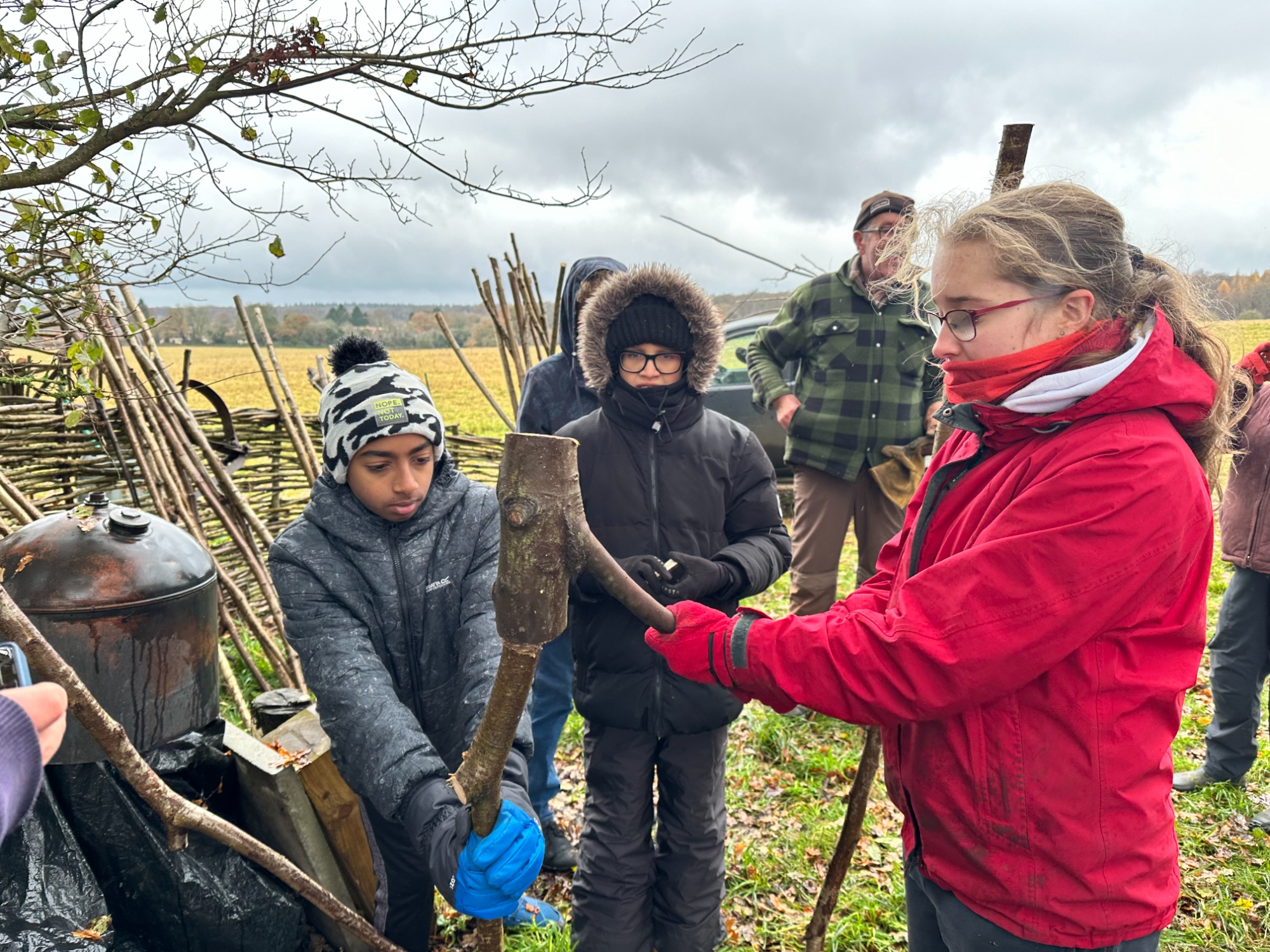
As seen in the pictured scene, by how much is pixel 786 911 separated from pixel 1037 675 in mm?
2174

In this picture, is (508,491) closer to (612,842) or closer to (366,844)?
(612,842)

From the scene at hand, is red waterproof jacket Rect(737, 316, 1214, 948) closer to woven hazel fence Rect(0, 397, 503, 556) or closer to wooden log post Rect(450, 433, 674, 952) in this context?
wooden log post Rect(450, 433, 674, 952)

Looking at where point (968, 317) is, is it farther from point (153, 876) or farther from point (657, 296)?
point (153, 876)

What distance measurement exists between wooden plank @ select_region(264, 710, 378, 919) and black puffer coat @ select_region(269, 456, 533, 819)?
439 mm

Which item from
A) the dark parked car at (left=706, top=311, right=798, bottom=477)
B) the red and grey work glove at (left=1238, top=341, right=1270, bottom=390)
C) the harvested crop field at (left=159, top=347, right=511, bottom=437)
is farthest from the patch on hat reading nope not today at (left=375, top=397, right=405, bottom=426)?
the harvested crop field at (left=159, top=347, right=511, bottom=437)

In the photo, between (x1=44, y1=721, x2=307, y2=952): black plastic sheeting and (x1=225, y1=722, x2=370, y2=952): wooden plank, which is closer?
(x1=44, y1=721, x2=307, y2=952): black plastic sheeting

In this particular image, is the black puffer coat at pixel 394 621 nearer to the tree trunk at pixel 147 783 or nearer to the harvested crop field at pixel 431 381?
the tree trunk at pixel 147 783

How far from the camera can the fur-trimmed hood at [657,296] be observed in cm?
237

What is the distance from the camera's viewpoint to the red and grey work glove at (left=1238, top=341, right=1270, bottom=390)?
10.8 ft

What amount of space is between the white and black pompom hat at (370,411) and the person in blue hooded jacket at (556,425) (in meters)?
1.03

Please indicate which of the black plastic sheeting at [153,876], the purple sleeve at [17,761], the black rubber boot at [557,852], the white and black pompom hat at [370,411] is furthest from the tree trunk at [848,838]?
the purple sleeve at [17,761]

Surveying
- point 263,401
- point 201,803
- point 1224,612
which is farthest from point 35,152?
point 263,401

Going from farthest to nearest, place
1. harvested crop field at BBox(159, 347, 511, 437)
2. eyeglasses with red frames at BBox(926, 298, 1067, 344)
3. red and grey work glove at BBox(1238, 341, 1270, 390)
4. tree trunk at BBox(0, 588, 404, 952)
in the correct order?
1. harvested crop field at BBox(159, 347, 511, 437)
2. red and grey work glove at BBox(1238, 341, 1270, 390)
3. tree trunk at BBox(0, 588, 404, 952)
4. eyeglasses with red frames at BBox(926, 298, 1067, 344)

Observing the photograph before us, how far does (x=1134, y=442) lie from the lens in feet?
Result: 4.01
